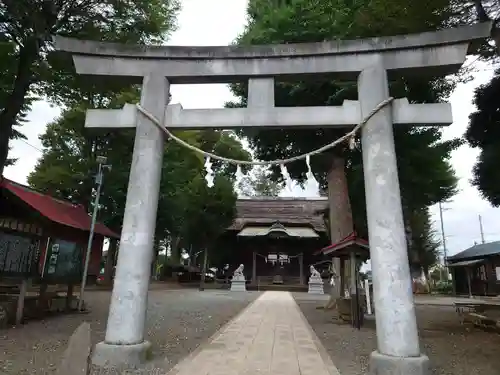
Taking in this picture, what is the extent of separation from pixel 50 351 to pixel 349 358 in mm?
4791

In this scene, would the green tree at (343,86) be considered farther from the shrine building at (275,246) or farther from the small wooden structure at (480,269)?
the small wooden structure at (480,269)

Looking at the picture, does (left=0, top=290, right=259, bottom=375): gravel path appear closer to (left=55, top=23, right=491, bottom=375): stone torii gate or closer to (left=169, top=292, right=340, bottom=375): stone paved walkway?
(left=169, top=292, right=340, bottom=375): stone paved walkway

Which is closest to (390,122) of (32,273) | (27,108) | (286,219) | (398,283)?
(398,283)

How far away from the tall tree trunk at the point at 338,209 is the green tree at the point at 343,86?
17 centimetres

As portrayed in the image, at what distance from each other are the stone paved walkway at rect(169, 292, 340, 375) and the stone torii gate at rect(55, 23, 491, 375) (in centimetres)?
82

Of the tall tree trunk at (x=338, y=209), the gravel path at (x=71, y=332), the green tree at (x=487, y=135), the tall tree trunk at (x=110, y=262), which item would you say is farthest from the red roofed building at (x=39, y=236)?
Result: the tall tree trunk at (x=110, y=262)

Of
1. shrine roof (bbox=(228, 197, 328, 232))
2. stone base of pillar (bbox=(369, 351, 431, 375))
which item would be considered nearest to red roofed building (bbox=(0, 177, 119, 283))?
stone base of pillar (bbox=(369, 351, 431, 375))

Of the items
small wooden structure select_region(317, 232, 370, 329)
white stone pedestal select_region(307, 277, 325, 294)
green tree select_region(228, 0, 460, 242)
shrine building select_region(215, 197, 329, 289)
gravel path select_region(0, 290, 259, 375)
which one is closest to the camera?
gravel path select_region(0, 290, 259, 375)

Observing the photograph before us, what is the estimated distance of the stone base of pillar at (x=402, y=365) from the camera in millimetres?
4184

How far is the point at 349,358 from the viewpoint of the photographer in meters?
5.65

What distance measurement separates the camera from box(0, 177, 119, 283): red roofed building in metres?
7.70

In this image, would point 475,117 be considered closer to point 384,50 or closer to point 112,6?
point 384,50

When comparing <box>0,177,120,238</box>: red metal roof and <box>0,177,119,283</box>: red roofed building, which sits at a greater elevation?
<box>0,177,120,238</box>: red metal roof

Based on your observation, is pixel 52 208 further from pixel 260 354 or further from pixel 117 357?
pixel 260 354
